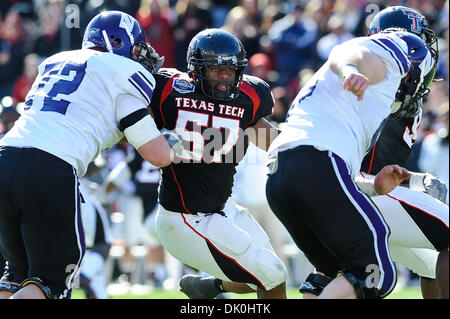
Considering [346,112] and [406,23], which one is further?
[406,23]

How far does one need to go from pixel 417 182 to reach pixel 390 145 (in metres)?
0.32

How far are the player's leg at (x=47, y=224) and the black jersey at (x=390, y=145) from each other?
1895mm

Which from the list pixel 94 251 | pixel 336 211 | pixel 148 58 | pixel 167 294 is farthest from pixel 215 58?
pixel 167 294

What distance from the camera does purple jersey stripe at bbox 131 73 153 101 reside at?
4750 millimetres

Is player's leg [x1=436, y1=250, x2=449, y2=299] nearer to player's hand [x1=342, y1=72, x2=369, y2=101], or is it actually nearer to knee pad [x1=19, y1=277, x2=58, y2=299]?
player's hand [x1=342, y1=72, x2=369, y2=101]

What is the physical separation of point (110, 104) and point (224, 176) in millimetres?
965

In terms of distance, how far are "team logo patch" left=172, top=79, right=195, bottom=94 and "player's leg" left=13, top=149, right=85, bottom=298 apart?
100 cm

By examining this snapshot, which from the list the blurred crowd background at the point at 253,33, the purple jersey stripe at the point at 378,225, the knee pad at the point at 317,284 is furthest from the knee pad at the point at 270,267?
the blurred crowd background at the point at 253,33

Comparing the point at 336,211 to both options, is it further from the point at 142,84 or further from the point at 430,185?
the point at 142,84

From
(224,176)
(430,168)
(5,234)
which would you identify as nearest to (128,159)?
(430,168)

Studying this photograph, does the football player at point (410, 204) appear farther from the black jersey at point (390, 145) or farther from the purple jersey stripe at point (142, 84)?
the purple jersey stripe at point (142, 84)

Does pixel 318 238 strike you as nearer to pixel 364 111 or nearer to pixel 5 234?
pixel 364 111

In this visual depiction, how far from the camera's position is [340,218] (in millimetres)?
4305

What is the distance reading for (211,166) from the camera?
5.30m
